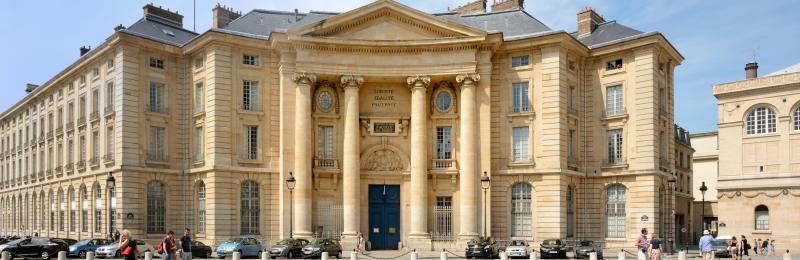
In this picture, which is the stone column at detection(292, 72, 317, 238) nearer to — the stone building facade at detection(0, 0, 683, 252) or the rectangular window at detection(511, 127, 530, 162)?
the stone building facade at detection(0, 0, 683, 252)

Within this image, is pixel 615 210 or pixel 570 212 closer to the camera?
pixel 615 210

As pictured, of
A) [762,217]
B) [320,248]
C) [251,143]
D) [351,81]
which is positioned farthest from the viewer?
[762,217]

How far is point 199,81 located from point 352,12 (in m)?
9.75

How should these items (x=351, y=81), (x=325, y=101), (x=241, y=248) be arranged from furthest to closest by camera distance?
(x=325, y=101) < (x=351, y=81) < (x=241, y=248)

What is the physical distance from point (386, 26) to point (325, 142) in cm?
762

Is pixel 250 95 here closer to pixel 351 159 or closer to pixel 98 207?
pixel 351 159

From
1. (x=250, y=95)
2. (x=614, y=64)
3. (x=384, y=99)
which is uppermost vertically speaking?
(x=614, y=64)

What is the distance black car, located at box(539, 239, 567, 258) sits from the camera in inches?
1594

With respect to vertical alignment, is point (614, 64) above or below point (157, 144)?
above

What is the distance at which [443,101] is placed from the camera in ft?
159

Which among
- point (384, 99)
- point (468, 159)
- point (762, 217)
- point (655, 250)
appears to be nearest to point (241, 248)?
point (384, 99)

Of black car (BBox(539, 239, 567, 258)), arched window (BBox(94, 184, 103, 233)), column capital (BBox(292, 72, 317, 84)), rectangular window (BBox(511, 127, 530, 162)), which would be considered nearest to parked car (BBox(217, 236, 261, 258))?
column capital (BBox(292, 72, 317, 84))

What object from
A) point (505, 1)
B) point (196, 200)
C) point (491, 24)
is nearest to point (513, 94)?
point (491, 24)

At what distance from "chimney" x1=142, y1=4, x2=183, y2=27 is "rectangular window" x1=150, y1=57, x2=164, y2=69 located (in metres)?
5.22
